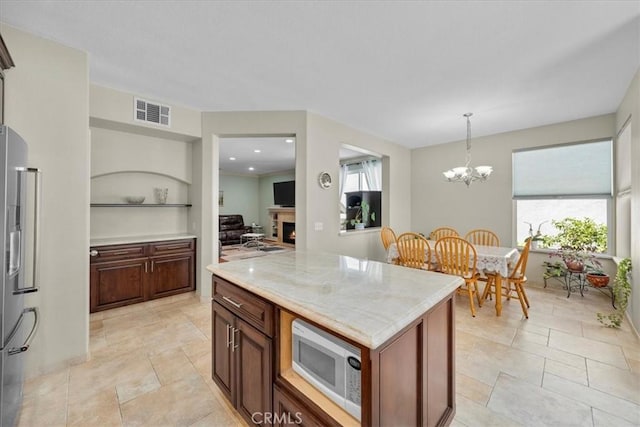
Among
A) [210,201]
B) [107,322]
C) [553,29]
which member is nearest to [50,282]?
[107,322]

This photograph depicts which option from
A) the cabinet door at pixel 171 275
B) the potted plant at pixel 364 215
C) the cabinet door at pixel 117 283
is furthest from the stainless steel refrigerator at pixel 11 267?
the potted plant at pixel 364 215

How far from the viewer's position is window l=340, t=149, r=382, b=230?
543cm

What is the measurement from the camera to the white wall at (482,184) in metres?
4.07

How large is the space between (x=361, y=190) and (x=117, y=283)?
5104 mm

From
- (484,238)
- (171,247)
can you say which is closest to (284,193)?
(171,247)

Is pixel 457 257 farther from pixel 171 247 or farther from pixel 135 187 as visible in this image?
pixel 135 187

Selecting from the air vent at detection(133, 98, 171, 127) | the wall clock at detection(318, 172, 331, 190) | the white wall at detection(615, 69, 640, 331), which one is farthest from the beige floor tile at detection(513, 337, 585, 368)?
the air vent at detection(133, 98, 171, 127)

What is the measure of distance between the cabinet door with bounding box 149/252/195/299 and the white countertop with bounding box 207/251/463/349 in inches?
88.3

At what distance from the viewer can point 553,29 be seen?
1989mm

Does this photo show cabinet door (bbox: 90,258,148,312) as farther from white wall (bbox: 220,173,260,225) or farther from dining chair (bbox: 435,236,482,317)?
white wall (bbox: 220,173,260,225)

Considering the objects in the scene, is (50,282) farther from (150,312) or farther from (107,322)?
(150,312)

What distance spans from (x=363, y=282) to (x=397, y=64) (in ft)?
7.06

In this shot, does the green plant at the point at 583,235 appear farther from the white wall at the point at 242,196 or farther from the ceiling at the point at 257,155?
the white wall at the point at 242,196

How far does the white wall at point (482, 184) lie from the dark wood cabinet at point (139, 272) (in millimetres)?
4583
